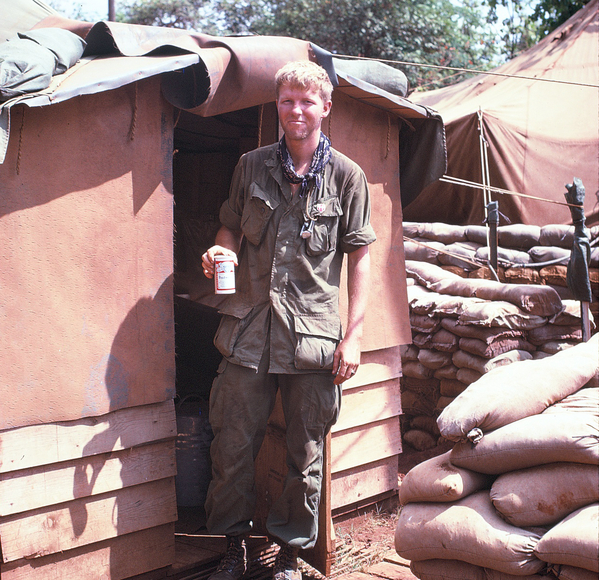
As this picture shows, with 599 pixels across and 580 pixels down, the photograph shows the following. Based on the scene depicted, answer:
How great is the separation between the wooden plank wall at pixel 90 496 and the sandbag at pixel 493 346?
288 centimetres

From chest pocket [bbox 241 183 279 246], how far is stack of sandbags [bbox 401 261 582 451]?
2.67 m

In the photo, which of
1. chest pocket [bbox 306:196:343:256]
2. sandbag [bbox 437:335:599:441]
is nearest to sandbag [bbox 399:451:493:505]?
sandbag [bbox 437:335:599:441]

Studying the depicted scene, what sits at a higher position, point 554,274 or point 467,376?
point 554,274

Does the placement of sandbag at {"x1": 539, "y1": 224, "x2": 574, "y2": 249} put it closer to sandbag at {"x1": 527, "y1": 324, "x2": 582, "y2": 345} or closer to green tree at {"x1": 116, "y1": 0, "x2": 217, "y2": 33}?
Result: sandbag at {"x1": 527, "y1": 324, "x2": 582, "y2": 345}

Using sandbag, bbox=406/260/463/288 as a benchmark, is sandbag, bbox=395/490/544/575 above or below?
below

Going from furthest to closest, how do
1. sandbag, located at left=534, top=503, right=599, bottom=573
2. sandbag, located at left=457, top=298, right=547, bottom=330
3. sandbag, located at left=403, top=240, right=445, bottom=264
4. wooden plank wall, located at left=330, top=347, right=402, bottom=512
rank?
sandbag, located at left=403, top=240, right=445, bottom=264
sandbag, located at left=457, top=298, right=547, bottom=330
wooden plank wall, located at left=330, top=347, right=402, bottom=512
sandbag, located at left=534, top=503, right=599, bottom=573

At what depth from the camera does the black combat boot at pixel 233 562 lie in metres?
2.97

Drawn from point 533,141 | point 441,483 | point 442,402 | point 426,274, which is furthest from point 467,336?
point 533,141

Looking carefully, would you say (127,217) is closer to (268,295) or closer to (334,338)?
(268,295)

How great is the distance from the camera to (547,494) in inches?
99.3

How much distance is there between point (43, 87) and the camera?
101 inches

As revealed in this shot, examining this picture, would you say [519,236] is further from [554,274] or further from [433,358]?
[433,358]

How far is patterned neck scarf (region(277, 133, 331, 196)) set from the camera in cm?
289

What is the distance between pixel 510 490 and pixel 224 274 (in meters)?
1.47
